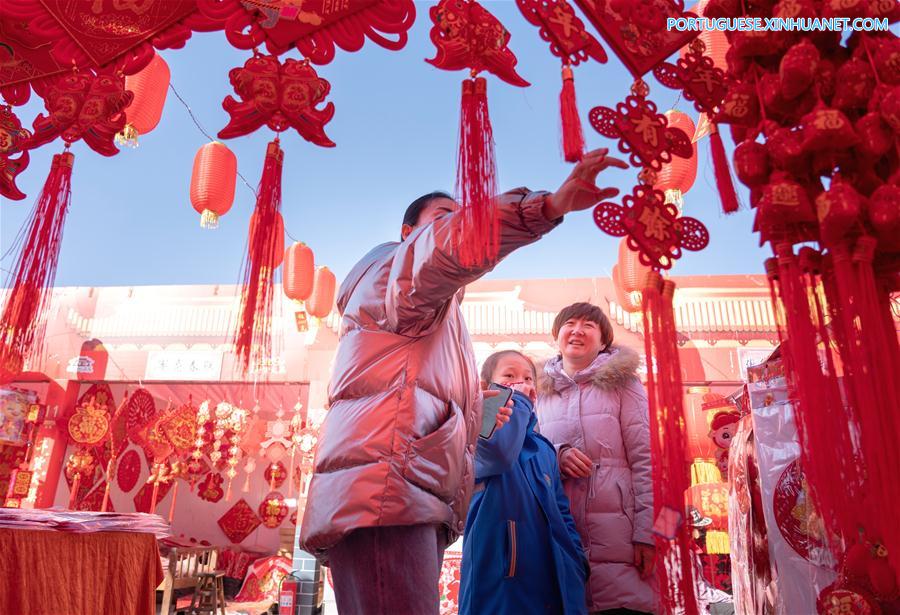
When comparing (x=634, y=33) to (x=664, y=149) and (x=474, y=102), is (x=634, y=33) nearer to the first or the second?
(x=664, y=149)

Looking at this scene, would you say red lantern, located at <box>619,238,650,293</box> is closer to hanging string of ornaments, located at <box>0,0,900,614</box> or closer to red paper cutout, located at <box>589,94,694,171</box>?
hanging string of ornaments, located at <box>0,0,900,614</box>

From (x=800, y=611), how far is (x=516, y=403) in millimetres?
817

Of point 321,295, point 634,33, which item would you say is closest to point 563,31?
point 634,33

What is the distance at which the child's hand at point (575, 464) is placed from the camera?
1.73 meters

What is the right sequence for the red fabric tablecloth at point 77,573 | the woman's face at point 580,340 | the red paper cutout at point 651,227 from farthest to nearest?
the woman's face at point 580,340, the red fabric tablecloth at point 77,573, the red paper cutout at point 651,227

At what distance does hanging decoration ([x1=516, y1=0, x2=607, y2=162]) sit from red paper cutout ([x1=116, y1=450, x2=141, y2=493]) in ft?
30.6

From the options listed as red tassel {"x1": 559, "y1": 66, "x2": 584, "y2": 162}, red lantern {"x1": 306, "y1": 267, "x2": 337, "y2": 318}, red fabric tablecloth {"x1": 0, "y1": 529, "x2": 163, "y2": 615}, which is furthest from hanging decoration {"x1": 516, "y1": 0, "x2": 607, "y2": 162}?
red lantern {"x1": 306, "y1": 267, "x2": 337, "y2": 318}

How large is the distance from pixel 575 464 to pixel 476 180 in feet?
3.08

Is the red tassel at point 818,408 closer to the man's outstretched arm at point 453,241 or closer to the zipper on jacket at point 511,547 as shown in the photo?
the man's outstretched arm at point 453,241

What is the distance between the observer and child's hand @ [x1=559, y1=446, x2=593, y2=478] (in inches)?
68.2

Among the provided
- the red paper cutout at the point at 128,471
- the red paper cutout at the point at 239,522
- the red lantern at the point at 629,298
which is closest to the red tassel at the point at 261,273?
the red lantern at the point at 629,298

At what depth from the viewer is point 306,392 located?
7.89 m

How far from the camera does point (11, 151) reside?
6.35 feet

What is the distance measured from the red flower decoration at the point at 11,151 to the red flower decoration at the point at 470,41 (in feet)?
4.67
